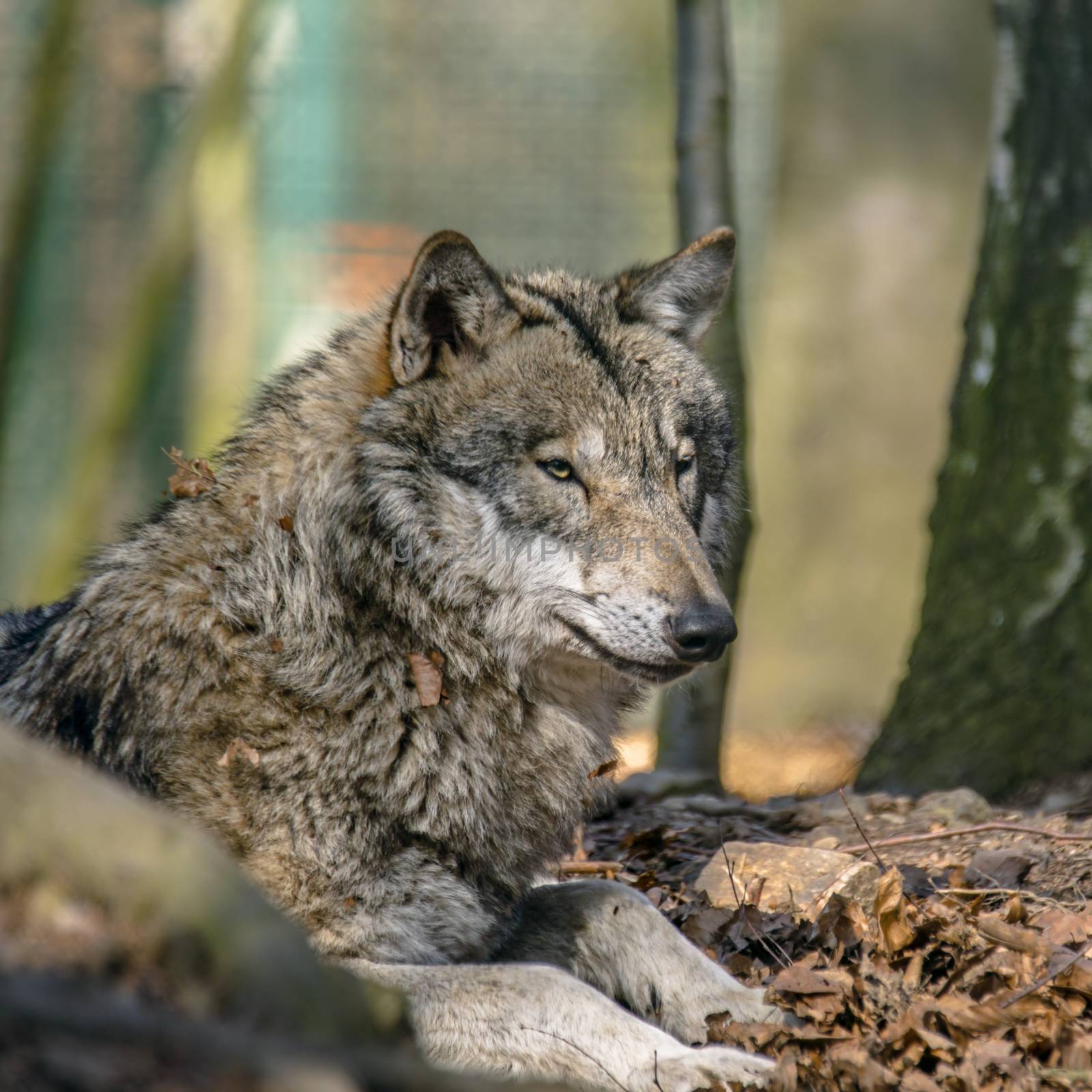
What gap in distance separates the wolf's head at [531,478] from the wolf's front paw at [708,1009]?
2.43 feet

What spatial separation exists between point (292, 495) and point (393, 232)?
221 inches

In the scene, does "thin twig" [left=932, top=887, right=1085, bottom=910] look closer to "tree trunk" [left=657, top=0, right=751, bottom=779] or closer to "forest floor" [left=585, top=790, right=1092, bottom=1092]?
"forest floor" [left=585, top=790, right=1092, bottom=1092]

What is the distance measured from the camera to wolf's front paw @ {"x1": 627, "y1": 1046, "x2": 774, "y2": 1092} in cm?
261

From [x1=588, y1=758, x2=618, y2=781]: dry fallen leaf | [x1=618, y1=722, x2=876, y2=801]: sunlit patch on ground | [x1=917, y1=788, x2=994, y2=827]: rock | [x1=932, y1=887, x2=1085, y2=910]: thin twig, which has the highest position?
[x1=588, y1=758, x2=618, y2=781]: dry fallen leaf

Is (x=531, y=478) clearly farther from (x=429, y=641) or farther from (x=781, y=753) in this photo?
(x=781, y=753)

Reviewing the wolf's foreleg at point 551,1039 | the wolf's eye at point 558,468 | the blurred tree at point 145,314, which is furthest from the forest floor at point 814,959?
the blurred tree at point 145,314

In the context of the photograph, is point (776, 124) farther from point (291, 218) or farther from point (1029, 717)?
point (1029, 717)

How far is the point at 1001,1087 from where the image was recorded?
7.97 ft

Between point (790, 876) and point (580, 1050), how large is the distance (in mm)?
1068

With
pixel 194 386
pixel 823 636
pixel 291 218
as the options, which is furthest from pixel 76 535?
pixel 823 636

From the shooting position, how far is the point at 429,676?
313cm

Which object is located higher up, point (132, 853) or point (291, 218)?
point (291, 218)

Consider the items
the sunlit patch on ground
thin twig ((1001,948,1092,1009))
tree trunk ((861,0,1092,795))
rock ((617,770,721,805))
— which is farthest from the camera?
the sunlit patch on ground

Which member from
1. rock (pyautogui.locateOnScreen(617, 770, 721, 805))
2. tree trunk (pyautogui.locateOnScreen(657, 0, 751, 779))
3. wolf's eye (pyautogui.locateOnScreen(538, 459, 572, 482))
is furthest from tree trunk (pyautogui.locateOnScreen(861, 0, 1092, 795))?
wolf's eye (pyautogui.locateOnScreen(538, 459, 572, 482))
